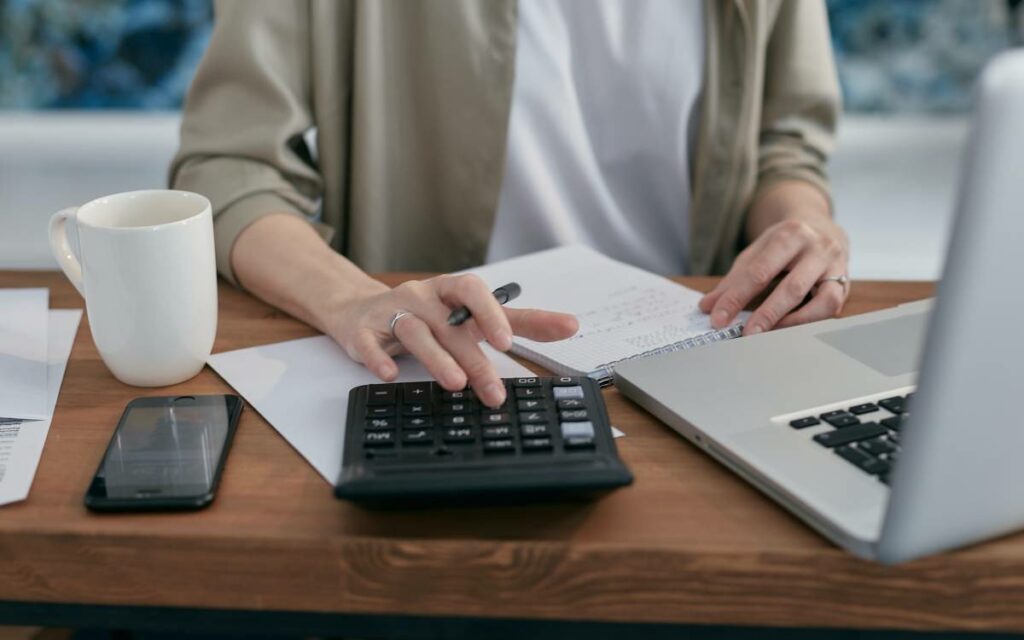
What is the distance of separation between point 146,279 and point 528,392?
0.89 ft

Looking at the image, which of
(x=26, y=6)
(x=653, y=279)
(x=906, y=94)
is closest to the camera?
(x=653, y=279)

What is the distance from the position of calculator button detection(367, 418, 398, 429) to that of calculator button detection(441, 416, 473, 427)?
1.2 inches

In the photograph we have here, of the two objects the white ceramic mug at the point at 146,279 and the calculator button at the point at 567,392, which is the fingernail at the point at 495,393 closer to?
the calculator button at the point at 567,392

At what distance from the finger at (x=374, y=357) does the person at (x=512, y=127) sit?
0.82ft

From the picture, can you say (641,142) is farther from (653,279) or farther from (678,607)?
(678,607)

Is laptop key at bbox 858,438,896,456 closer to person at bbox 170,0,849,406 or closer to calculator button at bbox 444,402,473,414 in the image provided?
calculator button at bbox 444,402,473,414

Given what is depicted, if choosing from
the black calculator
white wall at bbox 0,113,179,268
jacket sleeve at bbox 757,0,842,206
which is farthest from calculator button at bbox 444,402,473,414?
white wall at bbox 0,113,179,268

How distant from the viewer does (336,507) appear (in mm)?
573

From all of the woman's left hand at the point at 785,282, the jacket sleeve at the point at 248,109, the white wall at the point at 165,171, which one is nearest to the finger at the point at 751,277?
the woman's left hand at the point at 785,282

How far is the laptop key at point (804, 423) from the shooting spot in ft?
2.01

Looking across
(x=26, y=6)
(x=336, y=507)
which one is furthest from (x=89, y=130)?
(x=336, y=507)

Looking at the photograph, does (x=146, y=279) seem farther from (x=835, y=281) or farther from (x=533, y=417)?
(x=835, y=281)

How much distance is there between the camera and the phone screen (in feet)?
1.89

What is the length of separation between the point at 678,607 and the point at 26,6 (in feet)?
6.83
